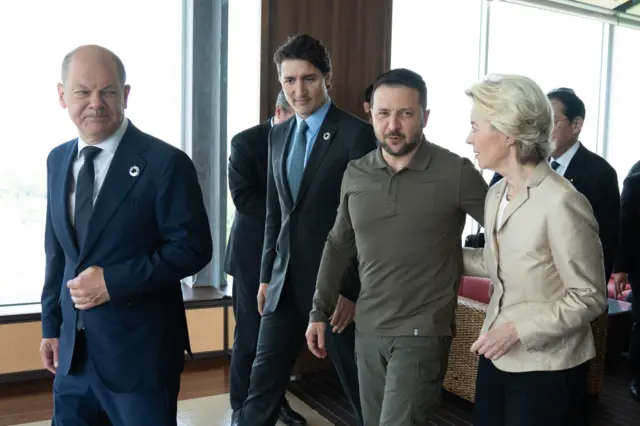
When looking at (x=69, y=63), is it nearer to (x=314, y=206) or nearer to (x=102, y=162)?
(x=102, y=162)

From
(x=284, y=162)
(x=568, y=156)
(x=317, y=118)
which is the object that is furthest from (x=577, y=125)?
(x=284, y=162)

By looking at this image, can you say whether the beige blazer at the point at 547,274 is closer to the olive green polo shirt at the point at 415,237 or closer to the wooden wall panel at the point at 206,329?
the olive green polo shirt at the point at 415,237

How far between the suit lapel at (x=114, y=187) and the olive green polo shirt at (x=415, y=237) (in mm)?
689

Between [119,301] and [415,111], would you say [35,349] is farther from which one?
[415,111]

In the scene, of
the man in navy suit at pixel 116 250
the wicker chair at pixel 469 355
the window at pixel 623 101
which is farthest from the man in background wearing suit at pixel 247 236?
the window at pixel 623 101

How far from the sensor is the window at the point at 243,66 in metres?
3.96

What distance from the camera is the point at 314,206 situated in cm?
230

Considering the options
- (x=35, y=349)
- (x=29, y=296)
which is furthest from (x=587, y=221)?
(x=29, y=296)

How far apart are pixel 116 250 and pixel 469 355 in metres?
2.26

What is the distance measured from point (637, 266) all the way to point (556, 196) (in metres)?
2.46

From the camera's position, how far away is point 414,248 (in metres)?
1.87

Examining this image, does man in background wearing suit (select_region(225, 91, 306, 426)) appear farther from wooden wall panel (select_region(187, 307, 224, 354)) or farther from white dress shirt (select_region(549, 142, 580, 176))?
white dress shirt (select_region(549, 142, 580, 176))

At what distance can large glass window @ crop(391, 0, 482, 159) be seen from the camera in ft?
17.0

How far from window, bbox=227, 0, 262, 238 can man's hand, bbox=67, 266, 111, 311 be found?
2.35 metres
